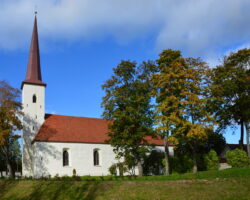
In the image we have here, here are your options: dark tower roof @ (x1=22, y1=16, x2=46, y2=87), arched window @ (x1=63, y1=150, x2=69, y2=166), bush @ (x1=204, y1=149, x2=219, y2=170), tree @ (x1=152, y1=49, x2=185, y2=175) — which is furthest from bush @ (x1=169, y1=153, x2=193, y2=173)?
dark tower roof @ (x1=22, y1=16, x2=46, y2=87)

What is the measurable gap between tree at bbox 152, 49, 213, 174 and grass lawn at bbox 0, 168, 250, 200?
6565 millimetres

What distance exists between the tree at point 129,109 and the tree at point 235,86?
7.89 metres

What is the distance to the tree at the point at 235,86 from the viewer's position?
30484 mm

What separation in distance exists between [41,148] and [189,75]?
18.8 meters

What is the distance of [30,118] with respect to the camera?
35.4 m

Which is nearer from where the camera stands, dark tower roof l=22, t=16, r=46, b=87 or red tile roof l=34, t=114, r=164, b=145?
red tile roof l=34, t=114, r=164, b=145

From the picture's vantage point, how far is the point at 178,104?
84.1 feet

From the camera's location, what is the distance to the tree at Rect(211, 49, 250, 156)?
100 feet

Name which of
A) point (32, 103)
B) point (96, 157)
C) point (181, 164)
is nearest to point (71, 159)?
point (96, 157)

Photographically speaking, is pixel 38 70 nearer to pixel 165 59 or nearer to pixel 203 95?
pixel 165 59

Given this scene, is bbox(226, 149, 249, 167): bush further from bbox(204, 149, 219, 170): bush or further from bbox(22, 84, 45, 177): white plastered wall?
bbox(22, 84, 45, 177): white plastered wall

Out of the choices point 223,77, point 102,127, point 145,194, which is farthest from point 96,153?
point 145,194

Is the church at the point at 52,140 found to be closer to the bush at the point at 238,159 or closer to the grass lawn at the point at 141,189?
the grass lawn at the point at 141,189

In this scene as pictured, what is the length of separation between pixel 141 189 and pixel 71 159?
19879 millimetres
